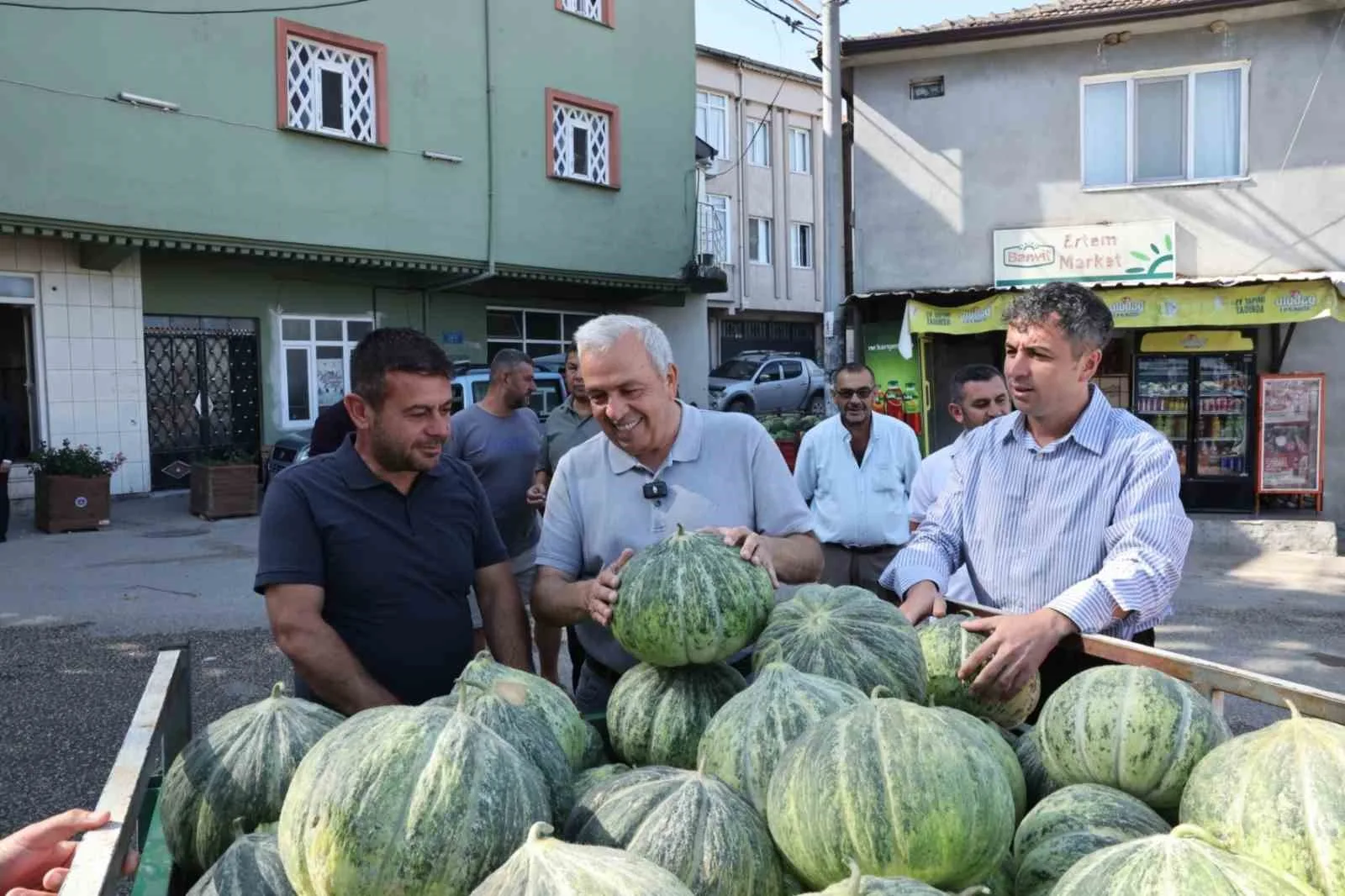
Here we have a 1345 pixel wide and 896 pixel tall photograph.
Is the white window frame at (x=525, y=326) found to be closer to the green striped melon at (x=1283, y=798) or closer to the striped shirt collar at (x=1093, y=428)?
the striped shirt collar at (x=1093, y=428)

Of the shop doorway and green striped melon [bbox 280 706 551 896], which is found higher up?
the shop doorway

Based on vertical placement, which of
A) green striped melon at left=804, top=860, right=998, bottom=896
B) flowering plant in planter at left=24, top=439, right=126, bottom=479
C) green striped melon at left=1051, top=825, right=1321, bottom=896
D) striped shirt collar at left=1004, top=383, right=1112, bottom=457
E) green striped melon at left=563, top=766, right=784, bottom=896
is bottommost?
flowering plant in planter at left=24, top=439, right=126, bottom=479

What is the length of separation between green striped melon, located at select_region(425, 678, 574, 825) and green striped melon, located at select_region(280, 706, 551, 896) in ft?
0.64

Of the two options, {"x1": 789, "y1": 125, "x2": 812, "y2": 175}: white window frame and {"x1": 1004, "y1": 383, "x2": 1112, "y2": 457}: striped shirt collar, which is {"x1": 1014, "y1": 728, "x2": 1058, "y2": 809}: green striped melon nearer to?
{"x1": 1004, "y1": 383, "x2": 1112, "y2": 457}: striped shirt collar

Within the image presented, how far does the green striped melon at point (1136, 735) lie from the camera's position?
1.87m

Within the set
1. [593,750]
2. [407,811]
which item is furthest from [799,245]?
[407,811]

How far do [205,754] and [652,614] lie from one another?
918 millimetres

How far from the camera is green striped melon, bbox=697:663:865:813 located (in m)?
1.73

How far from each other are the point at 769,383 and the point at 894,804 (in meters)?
23.6

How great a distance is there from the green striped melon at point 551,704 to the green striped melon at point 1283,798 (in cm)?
114

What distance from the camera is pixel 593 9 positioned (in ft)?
61.6

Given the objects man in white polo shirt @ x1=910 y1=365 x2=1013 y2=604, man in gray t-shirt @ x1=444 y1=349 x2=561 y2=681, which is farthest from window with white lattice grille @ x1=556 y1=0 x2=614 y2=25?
man in white polo shirt @ x1=910 y1=365 x2=1013 y2=604

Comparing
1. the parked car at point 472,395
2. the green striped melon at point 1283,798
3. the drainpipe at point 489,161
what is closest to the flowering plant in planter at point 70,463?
the parked car at point 472,395

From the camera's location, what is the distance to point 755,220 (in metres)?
33.8
